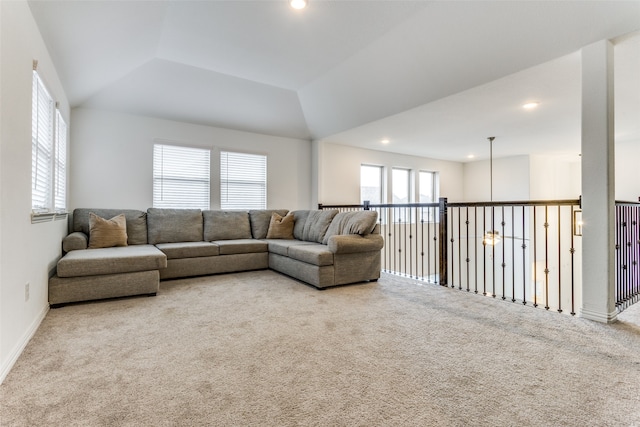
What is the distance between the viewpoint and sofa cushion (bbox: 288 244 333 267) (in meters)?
3.58

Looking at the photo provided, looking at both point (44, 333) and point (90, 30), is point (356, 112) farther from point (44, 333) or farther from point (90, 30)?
point (44, 333)

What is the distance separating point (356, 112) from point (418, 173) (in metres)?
3.82

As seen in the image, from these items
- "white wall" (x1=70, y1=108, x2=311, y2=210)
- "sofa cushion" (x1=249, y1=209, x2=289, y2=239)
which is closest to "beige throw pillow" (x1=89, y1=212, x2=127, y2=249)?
"white wall" (x1=70, y1=108, x2=311, y2=210)

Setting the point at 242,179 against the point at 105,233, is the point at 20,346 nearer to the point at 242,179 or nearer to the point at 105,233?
the point at 105,233

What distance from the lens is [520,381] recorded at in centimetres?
164

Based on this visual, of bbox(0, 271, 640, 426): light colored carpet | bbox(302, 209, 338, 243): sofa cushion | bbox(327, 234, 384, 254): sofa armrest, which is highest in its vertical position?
bbox(302, 209, 338, 243): sofa cushion

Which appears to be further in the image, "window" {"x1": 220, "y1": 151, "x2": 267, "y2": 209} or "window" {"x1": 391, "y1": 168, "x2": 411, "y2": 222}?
"window" {"x1": 391, "y1": 168, "x2": 411, "y2": 222}

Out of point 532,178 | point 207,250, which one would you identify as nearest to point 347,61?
point 207,250

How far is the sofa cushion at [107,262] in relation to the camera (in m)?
2.91

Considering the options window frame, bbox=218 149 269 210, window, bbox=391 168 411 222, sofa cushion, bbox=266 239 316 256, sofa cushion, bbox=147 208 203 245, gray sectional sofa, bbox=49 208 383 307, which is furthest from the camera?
window, bbox=391 168 411 222

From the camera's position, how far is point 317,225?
4.66 meters

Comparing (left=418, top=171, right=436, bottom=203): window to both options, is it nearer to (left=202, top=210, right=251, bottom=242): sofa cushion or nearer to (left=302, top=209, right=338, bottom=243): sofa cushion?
(left=302, top=209, right=338, bottom=243): sofa cushion

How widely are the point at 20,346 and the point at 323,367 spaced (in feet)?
6.46

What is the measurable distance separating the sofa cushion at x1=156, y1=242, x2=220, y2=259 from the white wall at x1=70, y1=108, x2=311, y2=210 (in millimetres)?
1094
